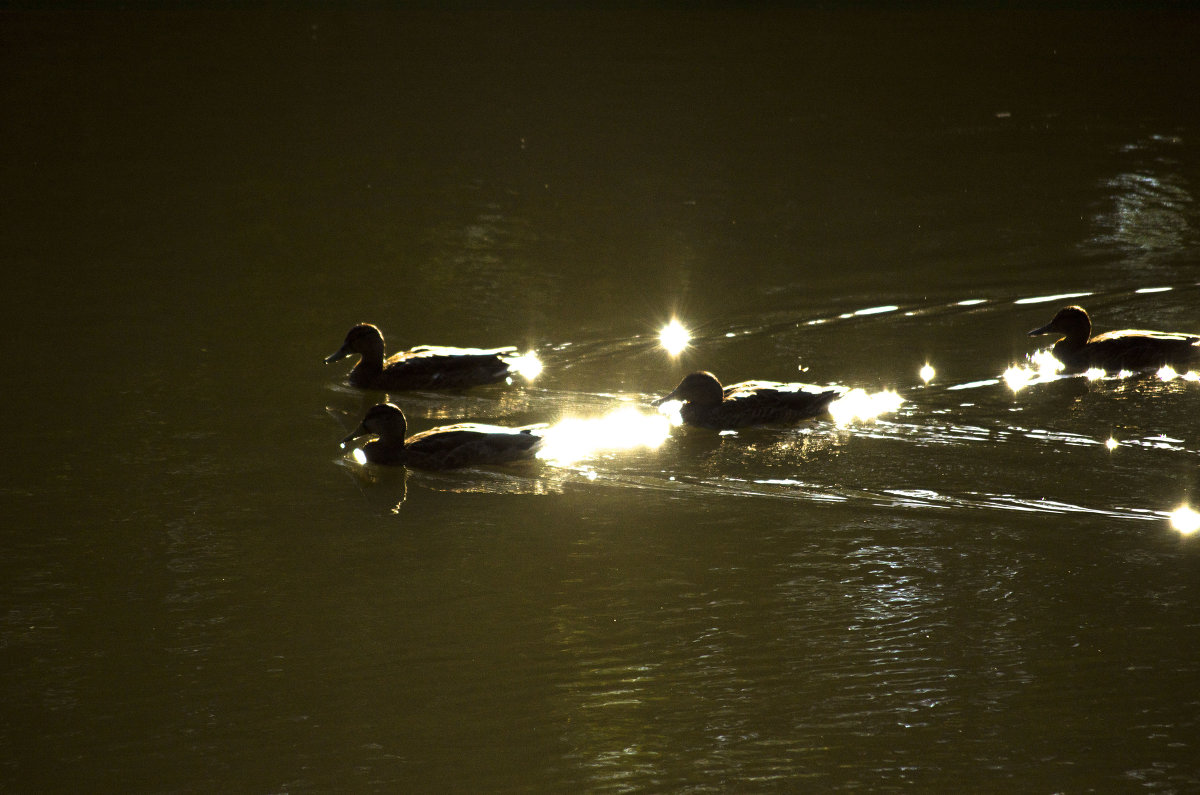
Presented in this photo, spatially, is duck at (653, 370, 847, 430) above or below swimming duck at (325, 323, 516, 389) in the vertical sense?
below

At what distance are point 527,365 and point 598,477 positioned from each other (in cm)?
200

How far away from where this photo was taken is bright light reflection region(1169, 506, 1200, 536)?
6.36 metres

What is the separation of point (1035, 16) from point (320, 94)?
46.0ft

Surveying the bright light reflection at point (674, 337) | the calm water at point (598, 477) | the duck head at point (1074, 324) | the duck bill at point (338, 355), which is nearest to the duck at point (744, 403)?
the calm water at point (598, 477)

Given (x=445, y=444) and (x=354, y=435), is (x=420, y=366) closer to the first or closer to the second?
(x=354, y=435)

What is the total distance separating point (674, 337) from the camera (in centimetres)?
962

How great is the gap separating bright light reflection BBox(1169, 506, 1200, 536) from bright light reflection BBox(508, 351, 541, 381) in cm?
398

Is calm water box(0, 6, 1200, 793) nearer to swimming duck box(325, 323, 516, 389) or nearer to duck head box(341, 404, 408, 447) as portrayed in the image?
swimming duck box(325, 323, 516, 389)

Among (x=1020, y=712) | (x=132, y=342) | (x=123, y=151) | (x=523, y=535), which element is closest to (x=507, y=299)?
(x=132, y=342)

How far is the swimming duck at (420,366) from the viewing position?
866cm

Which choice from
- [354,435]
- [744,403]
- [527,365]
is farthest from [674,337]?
[354,435]

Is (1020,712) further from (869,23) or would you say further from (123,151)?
(869,23)

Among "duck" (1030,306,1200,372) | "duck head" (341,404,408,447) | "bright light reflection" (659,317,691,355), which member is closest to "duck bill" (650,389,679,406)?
"bright light reflection" (659,317,691,355)

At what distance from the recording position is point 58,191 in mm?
13609
